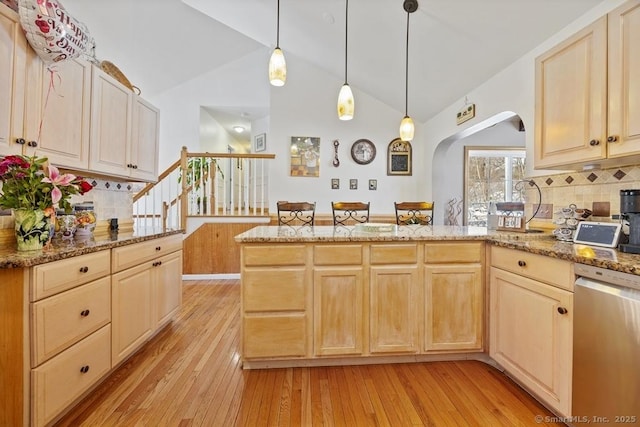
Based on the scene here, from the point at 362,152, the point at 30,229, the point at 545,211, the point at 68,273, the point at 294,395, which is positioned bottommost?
the point at 294,395

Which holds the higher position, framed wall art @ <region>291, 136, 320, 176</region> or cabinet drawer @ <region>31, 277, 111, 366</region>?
framed wall art @ <region>291, 136, 320, 176</region>

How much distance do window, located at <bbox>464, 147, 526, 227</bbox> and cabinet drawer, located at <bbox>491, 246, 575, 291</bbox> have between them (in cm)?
372

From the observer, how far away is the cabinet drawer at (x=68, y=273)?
4.28 feet

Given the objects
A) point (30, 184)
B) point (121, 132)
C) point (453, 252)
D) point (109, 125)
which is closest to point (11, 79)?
point (30, 184)

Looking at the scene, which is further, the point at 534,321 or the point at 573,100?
the point at 573,100

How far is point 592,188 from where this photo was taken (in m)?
2.00

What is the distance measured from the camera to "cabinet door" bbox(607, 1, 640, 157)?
1451 mm

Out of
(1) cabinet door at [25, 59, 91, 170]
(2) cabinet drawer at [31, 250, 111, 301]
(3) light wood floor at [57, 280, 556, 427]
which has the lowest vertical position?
(3) light wood floor at [57, 280, 556, 427]

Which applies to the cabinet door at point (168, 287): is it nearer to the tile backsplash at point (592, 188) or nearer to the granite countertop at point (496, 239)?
the granite countertop at point (496, 239)

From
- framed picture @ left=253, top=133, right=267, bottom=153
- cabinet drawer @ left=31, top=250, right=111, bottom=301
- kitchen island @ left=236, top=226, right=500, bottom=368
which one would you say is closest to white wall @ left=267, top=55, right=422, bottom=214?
framed picture @ left=253, top=133, right=267, bottom=153

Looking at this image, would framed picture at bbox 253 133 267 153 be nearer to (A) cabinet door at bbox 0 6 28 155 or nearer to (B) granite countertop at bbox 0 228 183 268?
(B) granite countertop at bbox 0 228 183 268

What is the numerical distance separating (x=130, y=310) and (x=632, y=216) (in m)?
2.98

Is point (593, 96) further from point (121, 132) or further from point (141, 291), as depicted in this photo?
point (121, 132)

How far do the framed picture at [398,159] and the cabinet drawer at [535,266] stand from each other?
124 inches
